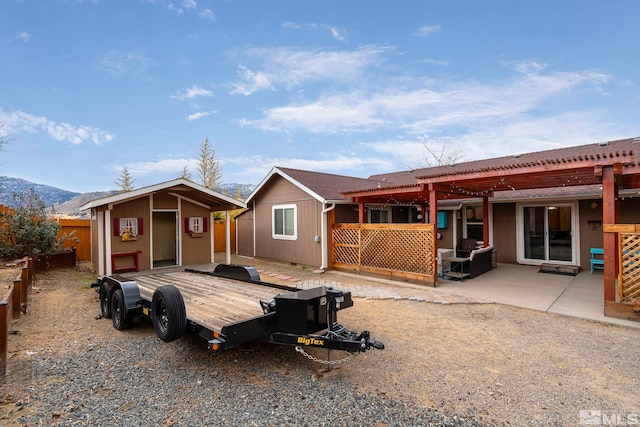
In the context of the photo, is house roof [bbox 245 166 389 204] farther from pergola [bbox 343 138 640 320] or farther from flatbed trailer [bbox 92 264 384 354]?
flatbed trailer [bbox 92 264 384 354]

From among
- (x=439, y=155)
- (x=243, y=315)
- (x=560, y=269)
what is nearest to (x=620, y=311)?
(x=560, y=269)

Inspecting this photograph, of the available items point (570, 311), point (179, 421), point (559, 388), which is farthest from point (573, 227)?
point (179, 421)

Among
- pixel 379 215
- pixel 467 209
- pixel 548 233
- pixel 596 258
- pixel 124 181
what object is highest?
pixel 124 181

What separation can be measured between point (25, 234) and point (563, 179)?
1491cm

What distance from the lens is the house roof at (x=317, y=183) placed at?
10117 millimetres

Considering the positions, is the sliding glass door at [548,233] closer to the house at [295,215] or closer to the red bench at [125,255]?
the house at [295,215]

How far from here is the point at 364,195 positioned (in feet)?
30.6

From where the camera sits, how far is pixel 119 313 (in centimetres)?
450

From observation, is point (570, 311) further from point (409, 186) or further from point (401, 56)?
point (401, 56)

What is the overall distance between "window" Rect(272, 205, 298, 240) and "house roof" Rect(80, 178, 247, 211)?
92.7 inches

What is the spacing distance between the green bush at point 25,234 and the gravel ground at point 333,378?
20.2 feet

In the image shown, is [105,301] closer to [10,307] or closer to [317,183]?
[10,307]

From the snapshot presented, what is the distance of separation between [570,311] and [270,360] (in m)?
5.38

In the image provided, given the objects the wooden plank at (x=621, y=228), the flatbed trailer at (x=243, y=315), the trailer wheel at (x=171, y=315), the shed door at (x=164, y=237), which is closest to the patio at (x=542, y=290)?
the wooden plank at (x=621, y=228)
